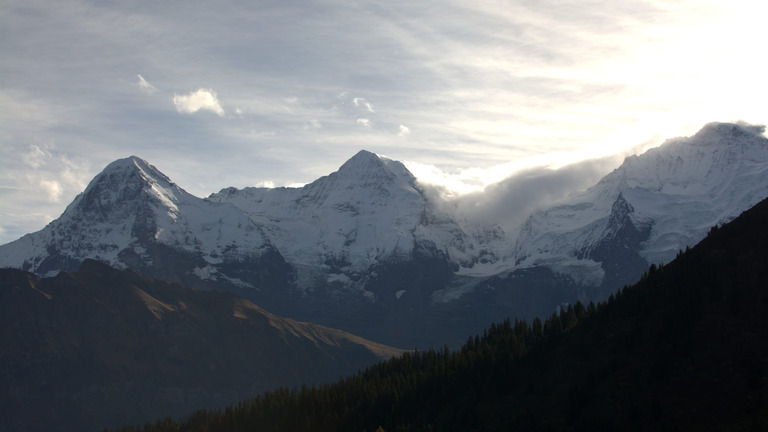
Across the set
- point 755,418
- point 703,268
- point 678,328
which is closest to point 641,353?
point 678,328

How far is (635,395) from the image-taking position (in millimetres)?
178875

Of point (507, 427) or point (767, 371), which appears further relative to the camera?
point (507, 427)

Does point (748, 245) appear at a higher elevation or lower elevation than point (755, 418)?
higher

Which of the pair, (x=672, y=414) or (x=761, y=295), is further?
(x=761, y=295)

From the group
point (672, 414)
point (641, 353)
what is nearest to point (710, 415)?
point (672, 414)

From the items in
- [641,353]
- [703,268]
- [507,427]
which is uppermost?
[703,268]

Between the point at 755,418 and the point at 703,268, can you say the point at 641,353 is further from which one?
the point at 755,418

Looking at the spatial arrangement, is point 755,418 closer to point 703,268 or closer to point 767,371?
point 767,371

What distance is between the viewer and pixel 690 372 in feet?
577

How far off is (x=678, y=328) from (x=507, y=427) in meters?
44.8

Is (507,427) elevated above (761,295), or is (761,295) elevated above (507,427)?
(761,295)

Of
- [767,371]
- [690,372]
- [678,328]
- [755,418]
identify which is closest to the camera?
[755,418]

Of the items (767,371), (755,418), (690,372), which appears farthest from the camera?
(690,372)

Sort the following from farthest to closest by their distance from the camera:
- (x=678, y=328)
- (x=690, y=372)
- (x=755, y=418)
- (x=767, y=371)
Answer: (x=678, y=328) → (x=690, y=372) → (x=767, y=371) → (x=755, y=418)
